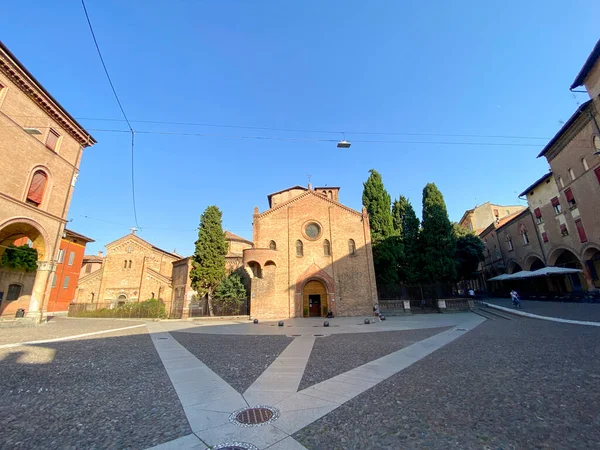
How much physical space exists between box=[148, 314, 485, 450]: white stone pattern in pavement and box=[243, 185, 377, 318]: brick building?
1548 centimetres

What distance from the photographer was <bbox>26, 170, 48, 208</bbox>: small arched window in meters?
16.8

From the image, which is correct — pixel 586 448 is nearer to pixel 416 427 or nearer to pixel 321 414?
pixel 416 427

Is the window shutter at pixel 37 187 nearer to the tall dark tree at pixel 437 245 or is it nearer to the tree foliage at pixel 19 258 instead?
the tree foliage at pixel 19 258

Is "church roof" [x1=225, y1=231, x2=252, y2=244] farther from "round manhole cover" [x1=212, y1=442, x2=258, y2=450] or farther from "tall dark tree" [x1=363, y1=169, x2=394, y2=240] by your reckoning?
"round manhole cover" [x1=212, y1=442, x2=258, y2=450]

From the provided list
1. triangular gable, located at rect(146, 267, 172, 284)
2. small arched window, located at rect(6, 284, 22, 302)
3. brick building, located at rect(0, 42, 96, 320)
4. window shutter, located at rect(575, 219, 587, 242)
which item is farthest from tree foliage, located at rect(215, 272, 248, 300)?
window shutter, located at rect(575, 219, 587, 242)

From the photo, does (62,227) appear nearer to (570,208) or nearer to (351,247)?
(351,247)

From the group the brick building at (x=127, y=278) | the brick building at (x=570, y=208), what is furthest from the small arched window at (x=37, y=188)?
the brick building at (x=570, y=208)

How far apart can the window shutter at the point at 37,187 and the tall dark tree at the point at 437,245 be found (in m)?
30.9

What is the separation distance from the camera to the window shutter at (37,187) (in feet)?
55.0

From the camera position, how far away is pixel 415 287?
81.8 ft

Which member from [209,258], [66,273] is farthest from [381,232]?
[66,273]

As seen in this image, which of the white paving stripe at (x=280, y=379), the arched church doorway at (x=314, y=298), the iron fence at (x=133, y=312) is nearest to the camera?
the white paving stripe at (x=280, y=379)

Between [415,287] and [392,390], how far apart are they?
22005mm

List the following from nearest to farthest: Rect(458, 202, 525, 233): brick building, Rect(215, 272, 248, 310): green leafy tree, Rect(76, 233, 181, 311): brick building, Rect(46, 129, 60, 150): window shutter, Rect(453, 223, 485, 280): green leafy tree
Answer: Rect(46, 129, 60, 150): window shutter → Rect(215, 272, 248, 310): green leafy tree → Rect(453, 223, 485, 280): green leafy tree → Rect(76, 233, 181, 311): brick building → Rect(458, 202, 525, 233): brick building
